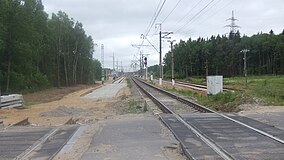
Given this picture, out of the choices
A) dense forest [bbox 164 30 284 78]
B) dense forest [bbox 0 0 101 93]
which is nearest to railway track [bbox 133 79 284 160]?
dense forest [bbox 0 0 101 93]

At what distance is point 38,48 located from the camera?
64812 mm

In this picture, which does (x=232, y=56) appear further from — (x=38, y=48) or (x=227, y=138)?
(x=227, y=138)

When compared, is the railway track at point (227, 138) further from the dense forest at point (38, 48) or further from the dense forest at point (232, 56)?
the dense forest at point (232, 56)

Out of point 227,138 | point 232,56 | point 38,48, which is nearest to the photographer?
point 227,138

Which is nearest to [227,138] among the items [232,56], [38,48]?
[38,48]

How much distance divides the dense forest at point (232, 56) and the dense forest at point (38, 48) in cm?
4434

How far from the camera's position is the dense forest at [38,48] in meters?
52.1

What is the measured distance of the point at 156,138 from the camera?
1320 centimetres

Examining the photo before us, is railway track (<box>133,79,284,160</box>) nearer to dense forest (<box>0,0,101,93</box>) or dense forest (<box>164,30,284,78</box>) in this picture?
dense forest (<box>0,0,101,93</box>)

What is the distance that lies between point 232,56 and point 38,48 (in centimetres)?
8834

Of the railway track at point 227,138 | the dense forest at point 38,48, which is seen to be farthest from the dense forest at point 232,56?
the railway track at point 227,138

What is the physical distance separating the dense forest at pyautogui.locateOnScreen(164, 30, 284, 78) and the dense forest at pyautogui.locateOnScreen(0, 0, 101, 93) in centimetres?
4434

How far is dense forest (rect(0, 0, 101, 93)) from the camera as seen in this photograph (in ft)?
171

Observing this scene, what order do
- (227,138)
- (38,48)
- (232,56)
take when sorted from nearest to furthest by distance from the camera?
1. (227,138)
2. (38,48)
3. (232,56)
